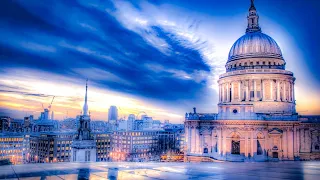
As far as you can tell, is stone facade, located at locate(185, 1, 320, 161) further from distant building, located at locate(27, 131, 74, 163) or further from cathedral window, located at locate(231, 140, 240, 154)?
distant building, located at locate(27, 131, 74, 163)

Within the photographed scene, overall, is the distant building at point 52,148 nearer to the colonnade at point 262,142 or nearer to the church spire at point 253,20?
the colonnade at point 262,142

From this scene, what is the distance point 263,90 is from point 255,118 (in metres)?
11.8

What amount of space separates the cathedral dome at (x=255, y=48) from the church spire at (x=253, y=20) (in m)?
4.51

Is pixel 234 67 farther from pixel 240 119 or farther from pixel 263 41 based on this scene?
pixel 240 119

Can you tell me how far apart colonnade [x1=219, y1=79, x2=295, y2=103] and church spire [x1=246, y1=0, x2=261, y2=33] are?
18978 mm

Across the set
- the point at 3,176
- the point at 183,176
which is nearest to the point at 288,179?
the point at 183,176

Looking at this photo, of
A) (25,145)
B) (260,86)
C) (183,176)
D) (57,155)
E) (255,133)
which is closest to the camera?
(183,176)

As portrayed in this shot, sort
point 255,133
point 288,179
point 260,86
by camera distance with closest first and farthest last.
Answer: point 288,179
point 255,133
point 260,86

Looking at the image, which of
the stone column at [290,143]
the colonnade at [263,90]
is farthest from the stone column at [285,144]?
the colonnade at [263,90]

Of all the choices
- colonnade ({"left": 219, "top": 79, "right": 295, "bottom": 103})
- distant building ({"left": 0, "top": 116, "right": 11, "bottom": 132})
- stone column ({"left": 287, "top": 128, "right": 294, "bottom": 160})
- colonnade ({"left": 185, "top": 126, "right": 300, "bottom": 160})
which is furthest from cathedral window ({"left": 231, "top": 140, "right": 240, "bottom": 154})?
distant building ({"left": 0, "top": 116, "right": 11, "bottom": 132})

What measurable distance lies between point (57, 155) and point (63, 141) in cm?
630

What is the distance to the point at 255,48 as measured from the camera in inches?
2682

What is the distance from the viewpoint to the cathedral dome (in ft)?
221

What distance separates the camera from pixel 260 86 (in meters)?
62.6
